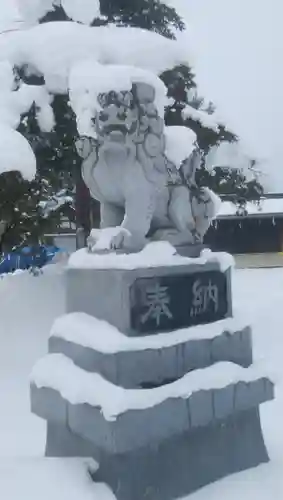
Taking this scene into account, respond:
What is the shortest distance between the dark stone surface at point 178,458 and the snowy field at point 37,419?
0.21 feet

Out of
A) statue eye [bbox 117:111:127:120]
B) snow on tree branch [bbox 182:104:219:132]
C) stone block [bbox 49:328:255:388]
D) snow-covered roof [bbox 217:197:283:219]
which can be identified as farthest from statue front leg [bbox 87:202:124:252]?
snow-covered roof [bbox 217:197:283:219]

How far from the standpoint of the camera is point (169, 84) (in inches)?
271

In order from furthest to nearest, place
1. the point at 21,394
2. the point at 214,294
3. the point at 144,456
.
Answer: the point at 21,394, the point at 214,294, the point at 144,456

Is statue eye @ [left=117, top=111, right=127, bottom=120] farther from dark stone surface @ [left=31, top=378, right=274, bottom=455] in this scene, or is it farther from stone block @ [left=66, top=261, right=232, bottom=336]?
dark stone surface @ [left=31, top=378, right=274, bottom=455]

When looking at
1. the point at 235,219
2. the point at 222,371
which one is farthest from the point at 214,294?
the point at 235,219

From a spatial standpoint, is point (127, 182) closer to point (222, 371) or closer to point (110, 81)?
point (110, 81)

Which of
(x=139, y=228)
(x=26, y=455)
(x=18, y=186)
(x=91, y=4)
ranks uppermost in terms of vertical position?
(x=91, y=4)

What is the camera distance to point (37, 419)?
12.4ft

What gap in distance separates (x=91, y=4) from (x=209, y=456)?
5.26 metres

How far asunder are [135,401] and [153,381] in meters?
0.20

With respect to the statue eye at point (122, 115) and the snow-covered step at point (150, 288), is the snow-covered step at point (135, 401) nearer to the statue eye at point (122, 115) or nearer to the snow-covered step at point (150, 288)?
the snow-covered step at point (150, 288)

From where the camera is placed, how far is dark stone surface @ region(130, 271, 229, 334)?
252 centimetres

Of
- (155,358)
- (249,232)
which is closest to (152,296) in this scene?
(155,358)

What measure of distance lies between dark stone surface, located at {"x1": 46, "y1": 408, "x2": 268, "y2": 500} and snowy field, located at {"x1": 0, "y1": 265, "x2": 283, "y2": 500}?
64 millimetres
